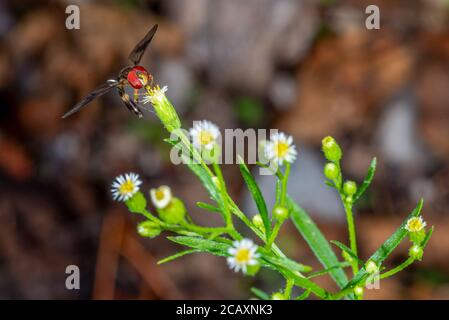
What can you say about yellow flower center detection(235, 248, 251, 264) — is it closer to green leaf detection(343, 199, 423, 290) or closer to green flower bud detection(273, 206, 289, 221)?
green flower bud detection(273, 206, 289, 221)

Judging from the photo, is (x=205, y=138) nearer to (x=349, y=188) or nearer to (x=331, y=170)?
(x=331, y=170)

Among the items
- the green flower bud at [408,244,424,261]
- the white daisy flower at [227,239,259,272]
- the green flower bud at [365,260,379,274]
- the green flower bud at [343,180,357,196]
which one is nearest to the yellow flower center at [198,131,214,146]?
the white daisy flower at [227,239,259,272]

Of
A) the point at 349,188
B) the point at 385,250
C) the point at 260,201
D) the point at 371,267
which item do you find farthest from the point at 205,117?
the point at 371,267

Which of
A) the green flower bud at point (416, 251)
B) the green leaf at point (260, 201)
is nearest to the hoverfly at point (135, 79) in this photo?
the green leaf at point (260, 201)

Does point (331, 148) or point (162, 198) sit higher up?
point (331, 148)

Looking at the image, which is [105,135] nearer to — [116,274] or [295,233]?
[116,274]

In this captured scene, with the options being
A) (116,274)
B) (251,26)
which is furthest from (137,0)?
(116,274)
